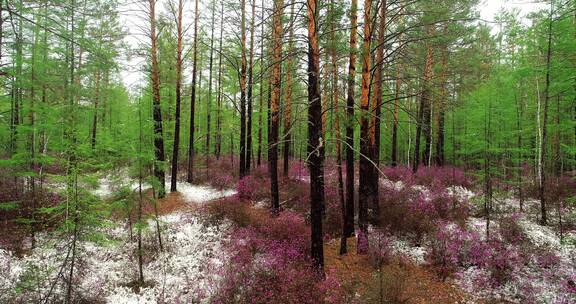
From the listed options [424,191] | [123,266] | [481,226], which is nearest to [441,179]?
[424,191]

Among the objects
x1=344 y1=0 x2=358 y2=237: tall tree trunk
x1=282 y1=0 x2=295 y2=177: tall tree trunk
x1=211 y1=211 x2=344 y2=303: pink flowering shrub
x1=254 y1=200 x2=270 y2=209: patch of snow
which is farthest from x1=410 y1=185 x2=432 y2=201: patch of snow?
x1=254 y1=200 x2=270 y2=209: patch of snow

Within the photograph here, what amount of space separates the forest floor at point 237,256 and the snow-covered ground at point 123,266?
3 cm

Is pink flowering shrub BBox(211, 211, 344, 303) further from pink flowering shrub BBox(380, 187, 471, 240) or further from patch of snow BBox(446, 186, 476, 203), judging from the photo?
patch of snow BBox(446, 186, 476, 203)

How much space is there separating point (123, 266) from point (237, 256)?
3.79 m

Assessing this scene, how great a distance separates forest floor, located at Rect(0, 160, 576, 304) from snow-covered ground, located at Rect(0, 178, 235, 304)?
0.03 metres

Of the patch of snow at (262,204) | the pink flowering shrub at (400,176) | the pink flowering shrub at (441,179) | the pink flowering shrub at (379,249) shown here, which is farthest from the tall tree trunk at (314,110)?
the pink flowering shrub at (441,179)

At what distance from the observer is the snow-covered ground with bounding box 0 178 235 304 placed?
23.3ft

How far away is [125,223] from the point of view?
11.9 metres

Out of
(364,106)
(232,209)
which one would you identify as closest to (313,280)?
(364,106)

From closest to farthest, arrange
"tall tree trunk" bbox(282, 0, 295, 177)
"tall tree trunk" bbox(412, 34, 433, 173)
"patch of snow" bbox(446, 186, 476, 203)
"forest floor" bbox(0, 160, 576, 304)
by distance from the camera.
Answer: "tall tree trunk" bbox(282, 0, 295, 177) < "forest floor" bbox(0, 160, 576, 304) < "tall tree trunk" bbox(412, 34, 433, 173) < "patch of snow" bbox(446, 186, 476, 203)

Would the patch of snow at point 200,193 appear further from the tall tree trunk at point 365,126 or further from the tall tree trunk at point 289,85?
the tall tree trunk at point 365,126

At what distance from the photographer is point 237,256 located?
8.64 metres

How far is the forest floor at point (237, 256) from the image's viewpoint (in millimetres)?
6945

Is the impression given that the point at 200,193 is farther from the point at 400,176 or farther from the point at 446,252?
the point at 400,176
